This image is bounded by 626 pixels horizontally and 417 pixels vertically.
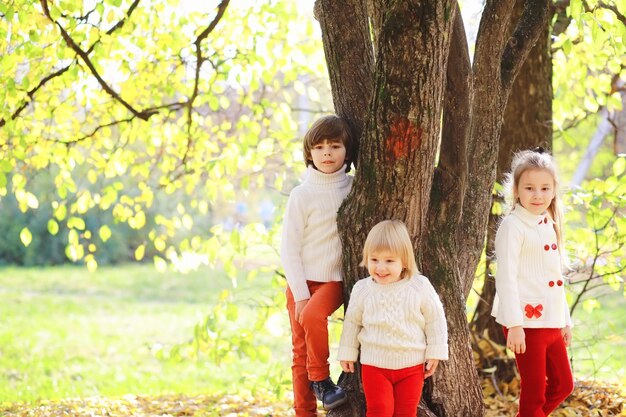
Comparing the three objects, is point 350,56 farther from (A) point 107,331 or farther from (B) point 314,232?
(A) point 107,331

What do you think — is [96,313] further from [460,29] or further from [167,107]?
[460,29]

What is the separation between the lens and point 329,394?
10.4 ft

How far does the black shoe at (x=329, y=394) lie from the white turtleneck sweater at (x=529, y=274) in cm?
73

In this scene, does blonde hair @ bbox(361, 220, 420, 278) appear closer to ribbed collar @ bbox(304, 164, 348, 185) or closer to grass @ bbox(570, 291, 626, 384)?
ribbed collar @ bbox(304, 164, 348, 185)

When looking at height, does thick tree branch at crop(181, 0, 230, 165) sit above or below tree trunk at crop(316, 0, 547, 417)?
above

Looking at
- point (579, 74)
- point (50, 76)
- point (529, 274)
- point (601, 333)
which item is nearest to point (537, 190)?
point (529, 274)

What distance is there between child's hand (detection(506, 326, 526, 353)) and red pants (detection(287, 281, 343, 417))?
718 mm

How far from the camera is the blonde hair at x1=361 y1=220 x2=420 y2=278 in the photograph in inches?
116

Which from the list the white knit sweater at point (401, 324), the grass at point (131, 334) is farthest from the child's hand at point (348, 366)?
the grass at point (131, 334)

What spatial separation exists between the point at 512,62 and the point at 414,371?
5.19ft

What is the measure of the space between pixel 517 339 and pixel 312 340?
2.73ft

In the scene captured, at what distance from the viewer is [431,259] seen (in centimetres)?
329

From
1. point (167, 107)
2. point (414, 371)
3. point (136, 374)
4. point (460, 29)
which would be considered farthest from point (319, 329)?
point (136, 374)

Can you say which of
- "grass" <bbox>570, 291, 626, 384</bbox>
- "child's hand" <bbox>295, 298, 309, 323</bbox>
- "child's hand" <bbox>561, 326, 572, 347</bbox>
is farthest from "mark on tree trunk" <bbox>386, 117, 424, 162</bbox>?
"grass" <bbox>570, 291, 626, 384</bbox>
